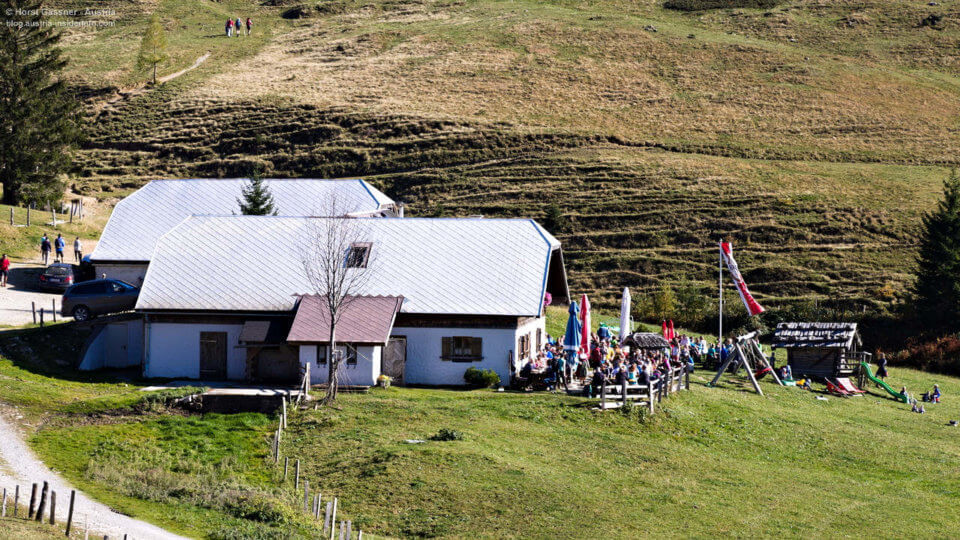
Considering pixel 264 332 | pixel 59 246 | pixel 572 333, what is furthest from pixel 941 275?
pixel 59 246

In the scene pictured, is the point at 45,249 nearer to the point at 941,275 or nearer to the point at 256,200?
the point at 256,200

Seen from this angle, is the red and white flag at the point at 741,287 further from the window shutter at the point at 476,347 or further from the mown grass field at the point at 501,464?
the window shutter at the point at 476,347

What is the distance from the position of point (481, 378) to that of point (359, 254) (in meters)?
7.48

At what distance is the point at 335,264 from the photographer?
32.4 meters

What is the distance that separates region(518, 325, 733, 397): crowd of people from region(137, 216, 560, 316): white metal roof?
2105 mm

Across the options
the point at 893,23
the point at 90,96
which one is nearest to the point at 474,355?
the point at 90,96

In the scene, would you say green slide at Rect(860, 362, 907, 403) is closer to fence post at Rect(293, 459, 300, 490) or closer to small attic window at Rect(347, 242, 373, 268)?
small attic window at Rect(347, 242, 373, 268)

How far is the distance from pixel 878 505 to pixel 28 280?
1654 inches

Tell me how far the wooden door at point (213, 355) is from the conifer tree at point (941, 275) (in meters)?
39.7

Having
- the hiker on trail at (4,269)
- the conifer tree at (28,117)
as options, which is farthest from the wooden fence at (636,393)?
the conifer tree at (28,117)

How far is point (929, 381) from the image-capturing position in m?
45.9

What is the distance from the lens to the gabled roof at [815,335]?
4263 centimetres

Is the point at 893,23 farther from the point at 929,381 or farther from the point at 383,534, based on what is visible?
the point at 383,534

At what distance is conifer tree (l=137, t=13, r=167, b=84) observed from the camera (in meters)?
104
